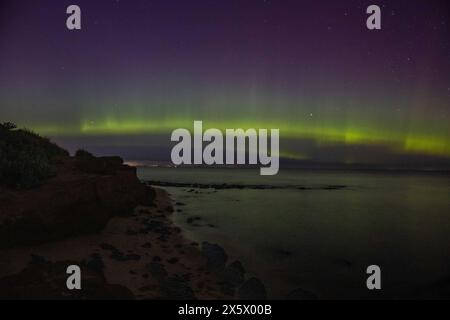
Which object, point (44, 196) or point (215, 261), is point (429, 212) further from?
point (44, 196)

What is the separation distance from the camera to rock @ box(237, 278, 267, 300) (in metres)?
9.63

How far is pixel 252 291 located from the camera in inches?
388

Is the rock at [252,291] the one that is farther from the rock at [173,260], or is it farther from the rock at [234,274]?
the rock at [173,260]

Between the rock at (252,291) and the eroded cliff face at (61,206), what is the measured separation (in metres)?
6.12

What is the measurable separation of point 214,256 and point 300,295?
397 centimetres

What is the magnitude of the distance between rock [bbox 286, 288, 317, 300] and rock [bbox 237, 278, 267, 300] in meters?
0.75

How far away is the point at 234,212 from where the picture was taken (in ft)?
89.8

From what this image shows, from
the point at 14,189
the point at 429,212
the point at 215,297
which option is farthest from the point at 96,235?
the point at 429,212

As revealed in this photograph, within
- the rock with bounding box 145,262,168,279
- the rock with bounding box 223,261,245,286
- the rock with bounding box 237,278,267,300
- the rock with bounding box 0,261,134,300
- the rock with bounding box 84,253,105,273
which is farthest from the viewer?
the rock with bounding box 223,261,245,286

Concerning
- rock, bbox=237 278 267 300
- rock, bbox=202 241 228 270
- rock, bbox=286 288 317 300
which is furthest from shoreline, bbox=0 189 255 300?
rock, bbox=286 288 317 300

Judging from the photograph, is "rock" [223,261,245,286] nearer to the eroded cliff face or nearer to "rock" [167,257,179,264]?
"rock" [167,257,179,264]

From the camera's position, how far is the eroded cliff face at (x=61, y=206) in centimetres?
1018

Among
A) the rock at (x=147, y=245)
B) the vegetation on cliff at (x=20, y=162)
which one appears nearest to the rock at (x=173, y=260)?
the rock at (x=147, y=245)

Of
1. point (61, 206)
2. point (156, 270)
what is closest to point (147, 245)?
point (156, 270)
